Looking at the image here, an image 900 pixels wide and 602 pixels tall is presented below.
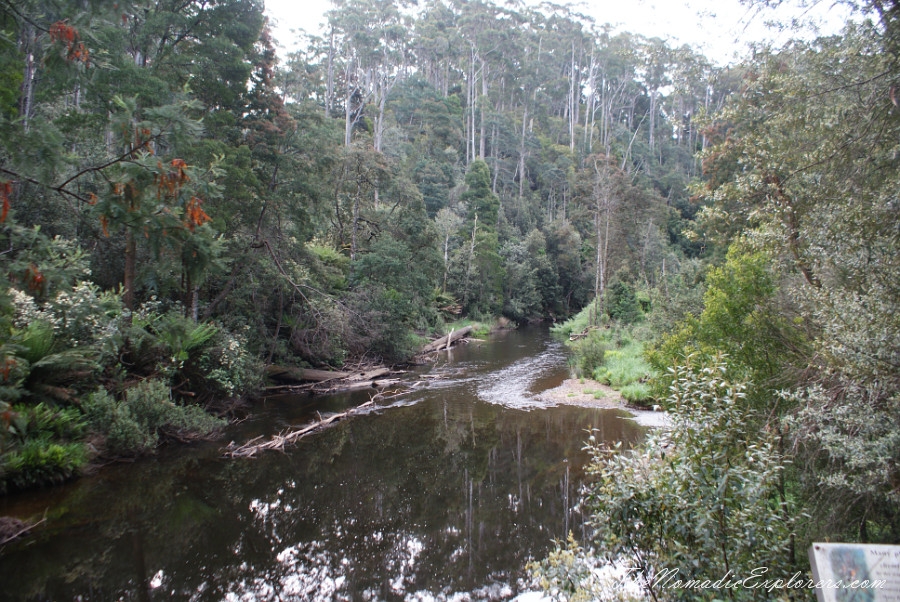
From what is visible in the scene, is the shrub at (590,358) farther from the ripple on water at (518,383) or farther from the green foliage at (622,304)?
the green foliage at (622,304)

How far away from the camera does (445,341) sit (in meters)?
25.2

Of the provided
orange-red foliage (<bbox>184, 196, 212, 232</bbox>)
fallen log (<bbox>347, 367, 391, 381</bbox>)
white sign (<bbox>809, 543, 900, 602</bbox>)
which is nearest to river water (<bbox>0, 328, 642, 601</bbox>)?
white sign (<bbox>809, 543, 900, 602</bbox>)

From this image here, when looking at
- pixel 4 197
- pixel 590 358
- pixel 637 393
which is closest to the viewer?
pixel 4 197

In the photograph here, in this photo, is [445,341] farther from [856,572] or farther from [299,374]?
[856,572]

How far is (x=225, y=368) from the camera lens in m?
11.9

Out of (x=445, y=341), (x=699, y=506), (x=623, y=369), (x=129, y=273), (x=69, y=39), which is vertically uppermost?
(x=69, y=39)

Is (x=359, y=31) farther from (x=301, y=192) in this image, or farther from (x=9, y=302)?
(x=9, y=302)

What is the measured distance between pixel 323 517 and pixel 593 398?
881 centimetres

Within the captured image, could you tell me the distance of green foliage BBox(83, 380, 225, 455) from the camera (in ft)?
28.2

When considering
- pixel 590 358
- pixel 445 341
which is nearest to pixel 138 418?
pixel 590 358

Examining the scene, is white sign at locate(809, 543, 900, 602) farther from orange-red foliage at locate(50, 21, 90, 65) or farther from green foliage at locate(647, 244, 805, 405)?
orange-red foliage at locate(50, 21, 90, 65)

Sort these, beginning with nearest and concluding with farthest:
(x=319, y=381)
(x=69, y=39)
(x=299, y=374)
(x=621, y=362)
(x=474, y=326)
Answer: (x=69, y=39)
(x=299, y=374)
(x=319, y=381)
(x=621, y=362)
(x=474, y=326)

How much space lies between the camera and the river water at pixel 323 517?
215 inches

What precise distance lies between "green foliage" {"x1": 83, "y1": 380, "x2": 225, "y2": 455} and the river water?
41 centimetres
